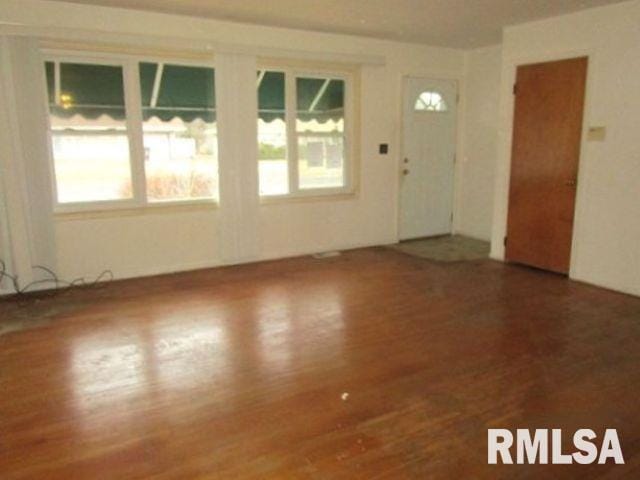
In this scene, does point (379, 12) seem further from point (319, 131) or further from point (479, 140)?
point (479, 140)

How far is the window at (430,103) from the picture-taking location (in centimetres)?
637

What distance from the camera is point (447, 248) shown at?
20.3ft

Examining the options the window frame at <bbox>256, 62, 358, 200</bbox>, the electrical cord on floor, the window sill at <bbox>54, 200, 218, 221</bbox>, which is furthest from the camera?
the window frame at <bbox>256, 62, 358, 200</bbox>

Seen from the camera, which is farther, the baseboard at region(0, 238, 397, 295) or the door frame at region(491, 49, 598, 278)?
the baseboard at region(0, 238, 397, 295)

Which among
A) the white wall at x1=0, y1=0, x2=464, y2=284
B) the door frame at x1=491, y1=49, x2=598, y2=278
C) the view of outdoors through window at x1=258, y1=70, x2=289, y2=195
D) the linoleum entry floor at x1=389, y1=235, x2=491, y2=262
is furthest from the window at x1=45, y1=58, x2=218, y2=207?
the door frame at x1=491, y1=49, x2=598, y2=278

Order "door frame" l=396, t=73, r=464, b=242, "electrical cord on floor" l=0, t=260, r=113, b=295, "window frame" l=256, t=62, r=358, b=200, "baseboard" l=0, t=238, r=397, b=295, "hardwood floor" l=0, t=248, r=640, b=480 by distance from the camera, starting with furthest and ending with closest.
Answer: "door frame" l=396, t=73, r=464, b=242 < "window frame" l=256, t=62, r=358, b=200 < "baseboard" l=0, t=238, r=397, b=295 < "electrical cord on floor" l=0, t=260, r=113, b=295 < "hardwood floor" l=0, t=248, r=640, b=480

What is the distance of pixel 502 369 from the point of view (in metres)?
2.96

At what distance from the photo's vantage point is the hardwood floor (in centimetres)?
214

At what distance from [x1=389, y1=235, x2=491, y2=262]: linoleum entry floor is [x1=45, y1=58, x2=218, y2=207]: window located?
8.72 feet

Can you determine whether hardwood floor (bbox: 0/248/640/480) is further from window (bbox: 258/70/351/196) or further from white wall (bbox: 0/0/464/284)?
window (bbox: 258/70/351/196)

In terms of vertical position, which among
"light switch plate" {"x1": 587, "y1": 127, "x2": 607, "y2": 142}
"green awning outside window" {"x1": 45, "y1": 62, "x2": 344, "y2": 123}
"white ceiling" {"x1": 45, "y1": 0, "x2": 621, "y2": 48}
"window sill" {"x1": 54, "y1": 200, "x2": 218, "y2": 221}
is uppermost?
"white ceiling" {"x1": 45, "y1": 0, "x2": 621, "y2": 48}

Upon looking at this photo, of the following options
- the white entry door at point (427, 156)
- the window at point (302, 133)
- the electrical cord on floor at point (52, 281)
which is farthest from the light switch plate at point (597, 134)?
the electrical cord on floor at point (52, 281)

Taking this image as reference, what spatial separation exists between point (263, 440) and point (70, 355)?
1.70 m

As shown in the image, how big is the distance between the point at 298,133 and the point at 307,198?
802mm
